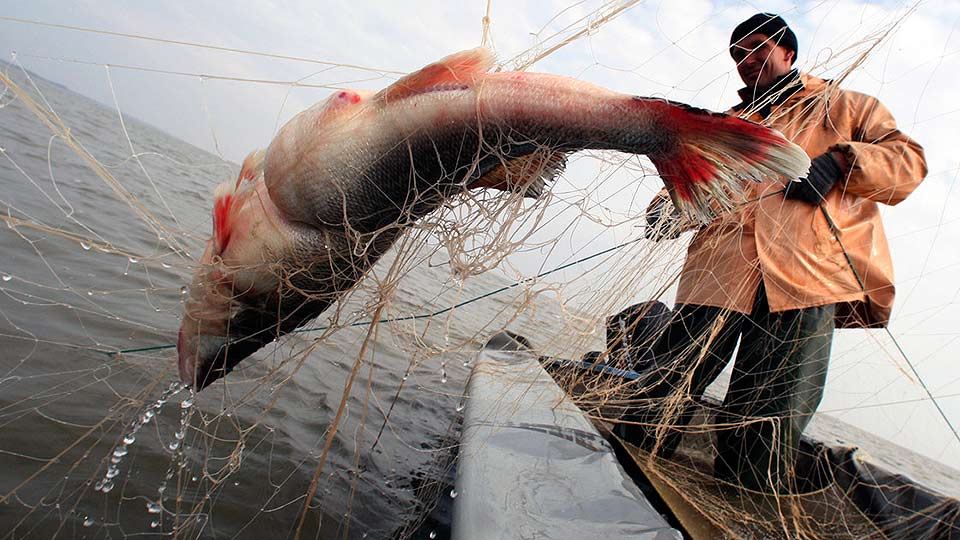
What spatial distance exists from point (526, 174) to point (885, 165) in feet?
6.64

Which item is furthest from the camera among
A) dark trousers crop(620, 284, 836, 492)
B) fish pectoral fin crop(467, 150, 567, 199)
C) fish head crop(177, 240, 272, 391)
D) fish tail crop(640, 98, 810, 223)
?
dark trousers crop(620, 284, 836, 492)

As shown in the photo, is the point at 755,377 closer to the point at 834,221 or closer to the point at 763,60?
the point at 834,221

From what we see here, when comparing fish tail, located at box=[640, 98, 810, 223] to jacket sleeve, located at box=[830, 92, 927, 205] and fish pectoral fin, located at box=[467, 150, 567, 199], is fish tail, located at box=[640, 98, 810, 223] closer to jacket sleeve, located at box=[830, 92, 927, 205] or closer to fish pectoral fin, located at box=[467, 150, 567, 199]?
fish pectoral fin, located at box=[467, 150, 567, 199]

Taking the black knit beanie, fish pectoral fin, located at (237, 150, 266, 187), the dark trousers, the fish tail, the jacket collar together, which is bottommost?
the dark trousers

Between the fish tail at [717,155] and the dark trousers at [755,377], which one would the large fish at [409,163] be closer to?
the fish tail at [717,155]

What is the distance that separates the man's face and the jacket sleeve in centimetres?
61

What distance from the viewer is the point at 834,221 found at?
9.42ft

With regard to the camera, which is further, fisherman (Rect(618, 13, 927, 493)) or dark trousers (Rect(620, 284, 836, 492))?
dark trousers (Rect(620, 284, 836, 492))

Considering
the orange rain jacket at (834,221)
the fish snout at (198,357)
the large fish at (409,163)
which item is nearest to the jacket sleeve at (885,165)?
the orange rain jacket at (834,221)

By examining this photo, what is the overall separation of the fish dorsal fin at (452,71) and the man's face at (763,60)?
199 cm

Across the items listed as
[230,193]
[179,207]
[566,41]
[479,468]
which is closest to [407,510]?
[479,468]

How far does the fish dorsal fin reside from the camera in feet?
5.60

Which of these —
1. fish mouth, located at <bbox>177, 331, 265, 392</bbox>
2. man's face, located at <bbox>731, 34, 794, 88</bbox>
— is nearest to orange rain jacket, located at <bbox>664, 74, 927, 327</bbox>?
man's face, located at <bbox>731, 34, 794, 88</bbox>

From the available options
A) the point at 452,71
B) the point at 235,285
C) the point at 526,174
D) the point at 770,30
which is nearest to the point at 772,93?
the point at 770,30
